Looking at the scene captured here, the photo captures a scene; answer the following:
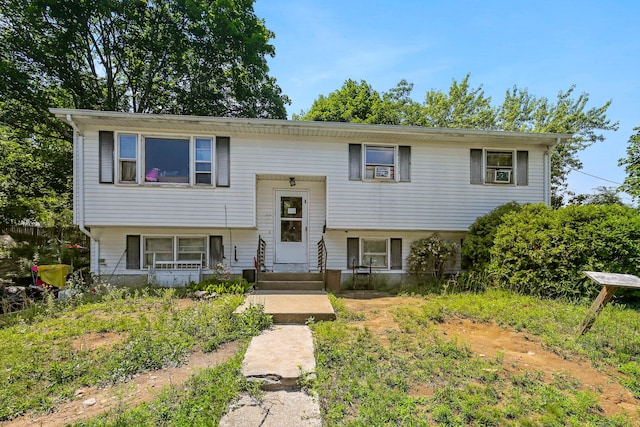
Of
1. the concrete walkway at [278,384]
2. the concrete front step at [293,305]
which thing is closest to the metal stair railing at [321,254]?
the concrete front step at [293,305]

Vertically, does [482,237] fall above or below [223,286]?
above

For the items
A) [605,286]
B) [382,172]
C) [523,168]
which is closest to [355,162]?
[382,172]

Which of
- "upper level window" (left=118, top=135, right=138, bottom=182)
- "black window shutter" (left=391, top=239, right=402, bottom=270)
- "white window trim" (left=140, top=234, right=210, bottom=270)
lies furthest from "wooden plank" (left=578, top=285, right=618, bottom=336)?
"upper level window" (left=118, top=135, right=138, bottom=182)

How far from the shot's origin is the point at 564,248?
690 cm

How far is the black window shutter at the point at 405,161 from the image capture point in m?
9.44

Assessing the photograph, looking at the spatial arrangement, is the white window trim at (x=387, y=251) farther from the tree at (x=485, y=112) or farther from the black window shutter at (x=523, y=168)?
the tree at (x=485, y=112)

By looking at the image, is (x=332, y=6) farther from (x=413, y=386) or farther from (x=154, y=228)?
(x=413, y=386)

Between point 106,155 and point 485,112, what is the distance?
933 inches

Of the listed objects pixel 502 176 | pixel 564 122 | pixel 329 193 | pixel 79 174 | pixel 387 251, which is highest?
pixel 564 122

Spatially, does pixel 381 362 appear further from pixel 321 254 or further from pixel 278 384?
pixel 321 254

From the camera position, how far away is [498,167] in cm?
975

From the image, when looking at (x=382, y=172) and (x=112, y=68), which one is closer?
(x=382, y=172)

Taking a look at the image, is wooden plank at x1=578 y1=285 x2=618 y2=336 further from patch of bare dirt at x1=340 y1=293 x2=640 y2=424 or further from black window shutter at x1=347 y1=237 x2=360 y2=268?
black window shutter at x1=347 y1=237 x2=360 y2=268

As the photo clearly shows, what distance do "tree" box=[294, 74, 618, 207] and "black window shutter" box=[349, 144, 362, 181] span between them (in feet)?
42.1
